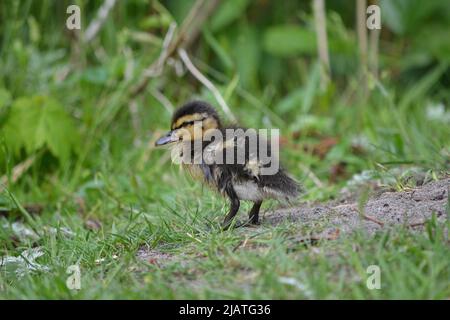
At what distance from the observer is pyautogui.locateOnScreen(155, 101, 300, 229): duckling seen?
404 cm

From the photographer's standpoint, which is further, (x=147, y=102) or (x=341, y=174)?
(x=147, y=102)

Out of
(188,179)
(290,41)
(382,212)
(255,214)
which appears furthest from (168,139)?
(290,41)

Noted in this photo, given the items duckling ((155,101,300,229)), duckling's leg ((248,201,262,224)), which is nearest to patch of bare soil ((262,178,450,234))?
duckling's leg ((248,201,262,224))

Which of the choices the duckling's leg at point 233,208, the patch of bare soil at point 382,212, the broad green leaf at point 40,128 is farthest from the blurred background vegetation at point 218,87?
the duckling's leg at point 233,208

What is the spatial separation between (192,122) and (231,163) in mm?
448

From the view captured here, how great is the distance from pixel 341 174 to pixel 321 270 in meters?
3.13

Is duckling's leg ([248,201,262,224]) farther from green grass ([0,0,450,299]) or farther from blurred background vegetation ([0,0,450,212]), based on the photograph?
blurred background vegetation ([0,0,450,212])

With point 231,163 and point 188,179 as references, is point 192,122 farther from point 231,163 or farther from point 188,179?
point 188,179

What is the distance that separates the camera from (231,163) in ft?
13.3

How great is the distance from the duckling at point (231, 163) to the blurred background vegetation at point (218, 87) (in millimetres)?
944

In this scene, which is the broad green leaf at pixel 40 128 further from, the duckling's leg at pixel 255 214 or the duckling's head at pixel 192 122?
the duckling's leg at pixel 255 214
